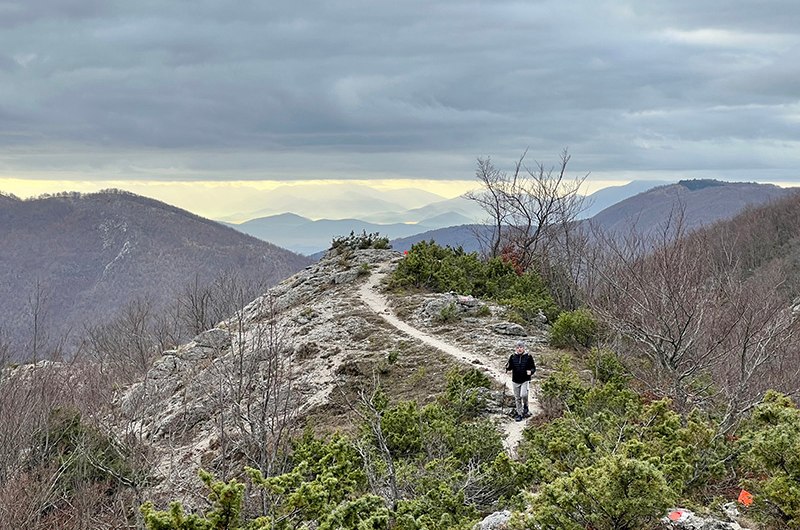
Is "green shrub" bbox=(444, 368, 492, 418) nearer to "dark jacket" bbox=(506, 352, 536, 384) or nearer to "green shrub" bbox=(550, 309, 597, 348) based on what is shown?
"dark jacket" bbox=(506, 352, 536, 384)

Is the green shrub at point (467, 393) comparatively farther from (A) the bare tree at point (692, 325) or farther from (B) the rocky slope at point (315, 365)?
(A) the bare tree at point (692, 325)

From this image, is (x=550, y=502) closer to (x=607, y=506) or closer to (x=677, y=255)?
(x=607, y=506)

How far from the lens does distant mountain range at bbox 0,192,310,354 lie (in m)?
142

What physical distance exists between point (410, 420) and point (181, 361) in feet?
54.5

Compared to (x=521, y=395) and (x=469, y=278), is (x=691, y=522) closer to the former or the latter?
(x=521, y=395)

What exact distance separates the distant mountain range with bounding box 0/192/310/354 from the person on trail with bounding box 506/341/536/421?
4468 inches

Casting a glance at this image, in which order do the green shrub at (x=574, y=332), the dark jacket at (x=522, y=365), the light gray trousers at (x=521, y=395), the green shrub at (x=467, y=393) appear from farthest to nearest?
the green shrub at (x=574, y=332) < the green shrub at (x=467, y=393) < the light gray trousers at (x=521, y=395) < the dark jacket at (x=522, y=365)

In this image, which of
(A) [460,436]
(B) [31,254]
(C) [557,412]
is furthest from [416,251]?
(B) [31,254]

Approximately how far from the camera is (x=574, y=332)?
2172 centimetres

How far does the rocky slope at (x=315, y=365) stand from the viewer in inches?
701

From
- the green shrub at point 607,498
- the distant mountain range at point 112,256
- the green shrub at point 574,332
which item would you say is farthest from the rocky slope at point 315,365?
the distant mountain range at point 112,256

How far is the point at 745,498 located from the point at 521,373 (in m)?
8.11

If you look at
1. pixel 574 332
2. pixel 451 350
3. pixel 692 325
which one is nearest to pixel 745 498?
pixel 692 325

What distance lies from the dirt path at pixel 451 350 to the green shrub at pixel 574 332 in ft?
9.53
